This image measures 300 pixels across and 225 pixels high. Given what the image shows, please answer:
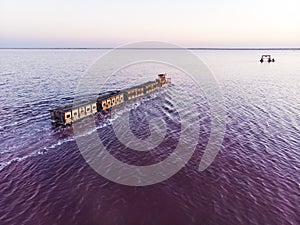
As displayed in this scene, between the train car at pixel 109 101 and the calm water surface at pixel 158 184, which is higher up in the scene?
the train car at pixel 109 101

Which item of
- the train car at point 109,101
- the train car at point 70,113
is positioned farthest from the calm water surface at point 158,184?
the train car at point 109,101

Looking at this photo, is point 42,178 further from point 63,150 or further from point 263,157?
point 263,157

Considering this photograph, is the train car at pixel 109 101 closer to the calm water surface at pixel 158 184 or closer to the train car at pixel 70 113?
the train car at pixel 70 113

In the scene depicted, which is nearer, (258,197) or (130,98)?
(258,197)

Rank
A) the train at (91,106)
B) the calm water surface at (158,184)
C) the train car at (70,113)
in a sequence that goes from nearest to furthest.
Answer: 1. the calm water surface at (158,184)
2. the train car at (70,113)
3. the train at (91,106)

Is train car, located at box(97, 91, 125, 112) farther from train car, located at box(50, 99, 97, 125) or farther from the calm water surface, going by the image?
the calm water surface

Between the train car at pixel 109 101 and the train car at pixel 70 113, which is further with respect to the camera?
the train car at pixel 109 101

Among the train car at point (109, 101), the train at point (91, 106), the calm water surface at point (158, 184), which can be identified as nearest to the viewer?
the calm water surface at point (158, 184)

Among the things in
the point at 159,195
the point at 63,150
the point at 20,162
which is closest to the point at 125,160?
the point at 159,195

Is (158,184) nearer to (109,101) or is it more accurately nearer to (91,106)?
(91,106)

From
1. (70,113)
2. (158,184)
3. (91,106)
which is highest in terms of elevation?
(91,106)

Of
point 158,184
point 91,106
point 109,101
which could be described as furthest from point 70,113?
point 158,184
